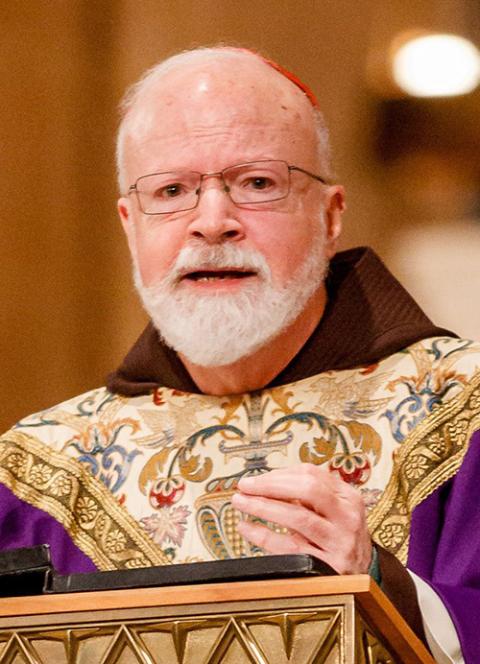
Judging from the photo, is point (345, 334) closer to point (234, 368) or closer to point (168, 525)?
point (234, 368)

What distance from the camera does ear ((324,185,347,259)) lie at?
353 centimetres

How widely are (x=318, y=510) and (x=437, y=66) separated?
231 cm

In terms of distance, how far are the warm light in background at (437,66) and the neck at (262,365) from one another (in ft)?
4.34

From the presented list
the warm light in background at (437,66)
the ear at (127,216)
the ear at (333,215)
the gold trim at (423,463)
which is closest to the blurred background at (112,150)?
the warm light in background at (437,66)

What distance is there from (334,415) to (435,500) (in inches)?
12.9

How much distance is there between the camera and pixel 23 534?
338 cm

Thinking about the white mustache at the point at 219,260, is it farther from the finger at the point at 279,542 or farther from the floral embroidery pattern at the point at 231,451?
the finger at the point at 279,542

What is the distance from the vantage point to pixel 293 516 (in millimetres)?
2574

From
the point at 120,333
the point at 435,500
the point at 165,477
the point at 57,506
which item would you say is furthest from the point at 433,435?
the point at 120,333

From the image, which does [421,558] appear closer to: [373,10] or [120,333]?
[120,333]

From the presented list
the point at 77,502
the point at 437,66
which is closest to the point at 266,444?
the point at 77,502

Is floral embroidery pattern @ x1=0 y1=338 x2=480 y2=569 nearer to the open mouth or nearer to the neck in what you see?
the neck

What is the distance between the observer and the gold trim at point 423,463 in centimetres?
310

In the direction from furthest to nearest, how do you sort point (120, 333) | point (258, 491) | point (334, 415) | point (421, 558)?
point (120, 333)
point (334, 415)
point (421, 558)
point (258, 491)
